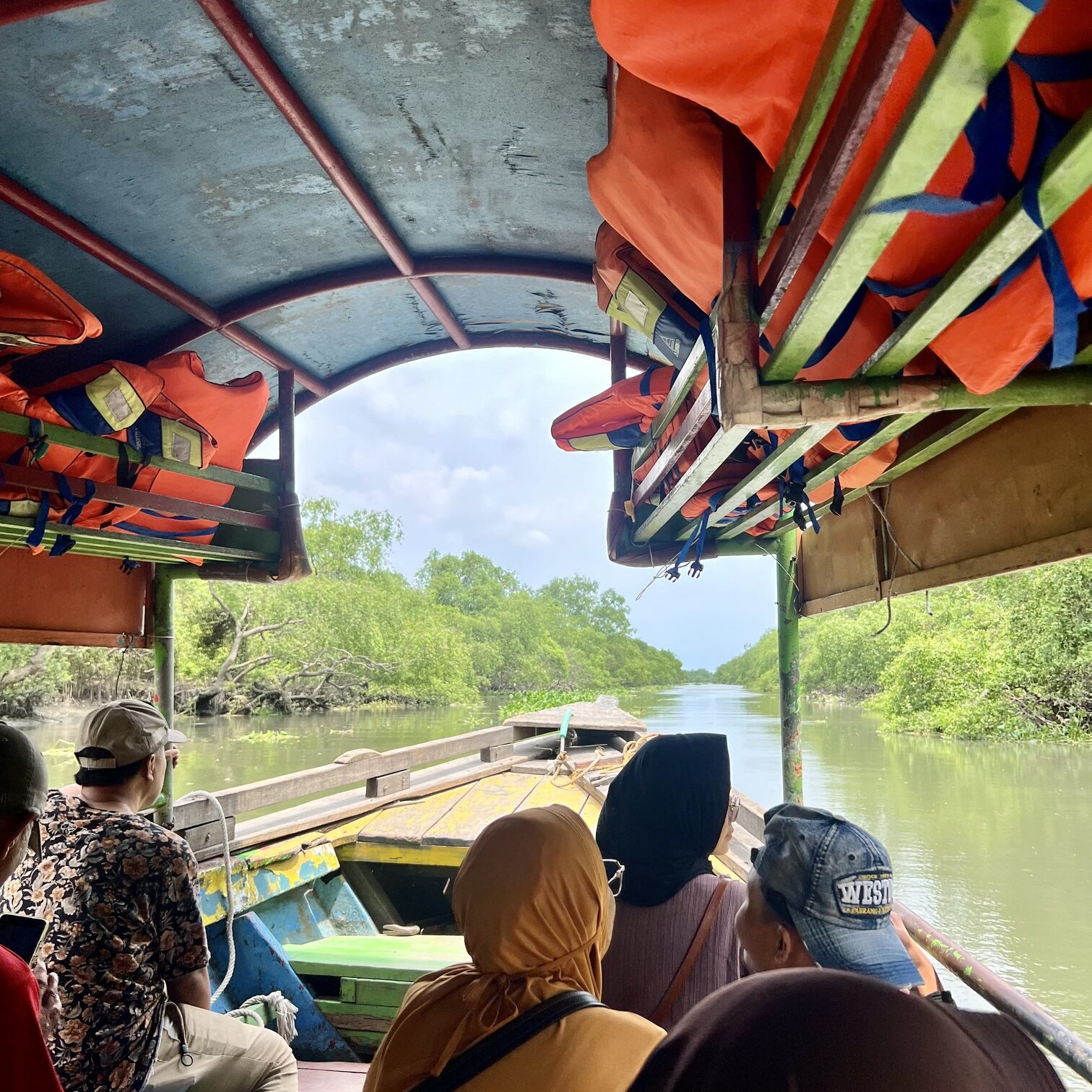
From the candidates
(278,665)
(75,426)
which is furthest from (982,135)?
(278,665)

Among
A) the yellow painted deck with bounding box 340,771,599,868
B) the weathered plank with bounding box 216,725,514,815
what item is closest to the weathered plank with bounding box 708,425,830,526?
the yellow painted deck with bounding box 340,771,599,868

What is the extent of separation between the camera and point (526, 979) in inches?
48.6

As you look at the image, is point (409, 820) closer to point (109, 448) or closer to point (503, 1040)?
point (109, 448)

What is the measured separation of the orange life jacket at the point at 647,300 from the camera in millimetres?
1830

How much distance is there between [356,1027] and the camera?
320 cm

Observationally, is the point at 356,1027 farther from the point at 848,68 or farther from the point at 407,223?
the point at 848,68

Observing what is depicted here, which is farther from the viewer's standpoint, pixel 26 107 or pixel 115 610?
pixel 115 610

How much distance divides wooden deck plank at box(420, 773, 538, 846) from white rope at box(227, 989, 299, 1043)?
1.18m

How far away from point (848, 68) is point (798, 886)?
3.81 feet

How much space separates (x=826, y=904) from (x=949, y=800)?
17.5 m

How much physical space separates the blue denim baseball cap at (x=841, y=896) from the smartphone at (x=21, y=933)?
1.22m

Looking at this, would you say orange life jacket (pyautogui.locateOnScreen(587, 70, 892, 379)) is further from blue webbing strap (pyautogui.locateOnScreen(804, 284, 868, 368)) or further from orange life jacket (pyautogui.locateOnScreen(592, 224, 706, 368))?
orange life jacket (pyautogui.locateOnScreen(592, 224, 706, 368))

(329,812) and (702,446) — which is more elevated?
(702,446)

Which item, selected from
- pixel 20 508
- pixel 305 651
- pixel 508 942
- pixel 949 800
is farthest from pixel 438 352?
pixel 305 651
